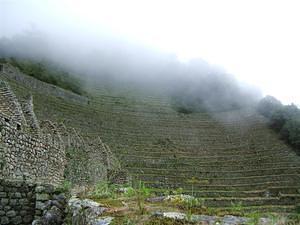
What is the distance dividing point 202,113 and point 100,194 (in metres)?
39.1

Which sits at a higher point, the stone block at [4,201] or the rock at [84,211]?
the stone block at [4,201]

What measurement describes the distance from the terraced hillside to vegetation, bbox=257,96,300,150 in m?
0.71

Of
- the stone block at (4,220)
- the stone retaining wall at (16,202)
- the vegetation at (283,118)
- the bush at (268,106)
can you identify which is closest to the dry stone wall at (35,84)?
the bush at (268,106)

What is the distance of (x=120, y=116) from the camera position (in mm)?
38906

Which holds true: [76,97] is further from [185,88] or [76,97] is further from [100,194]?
[100,194]

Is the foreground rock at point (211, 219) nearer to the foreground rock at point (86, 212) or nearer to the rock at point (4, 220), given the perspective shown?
the foreground rock at point (86, 212)

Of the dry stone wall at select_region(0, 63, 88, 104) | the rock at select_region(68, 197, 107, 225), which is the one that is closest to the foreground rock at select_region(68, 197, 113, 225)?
the rock at select_region(68, 197, 107, 225)

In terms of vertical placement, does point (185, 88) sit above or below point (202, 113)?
above

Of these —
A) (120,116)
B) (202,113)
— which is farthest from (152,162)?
(202,113)

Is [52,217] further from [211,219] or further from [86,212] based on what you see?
[211,219]

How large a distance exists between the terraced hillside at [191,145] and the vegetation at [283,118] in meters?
0.71

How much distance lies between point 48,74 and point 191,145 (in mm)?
15420

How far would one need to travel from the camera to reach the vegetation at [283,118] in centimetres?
3412

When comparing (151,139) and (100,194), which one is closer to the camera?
(100,194)
